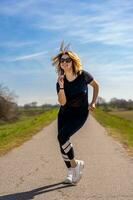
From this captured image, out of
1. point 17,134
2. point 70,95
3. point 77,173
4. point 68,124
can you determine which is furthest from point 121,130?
point 70,95

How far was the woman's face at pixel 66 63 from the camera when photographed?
7.60 meters

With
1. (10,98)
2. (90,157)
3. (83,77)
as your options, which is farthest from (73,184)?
(10,98)

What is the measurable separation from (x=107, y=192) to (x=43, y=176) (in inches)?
76.1

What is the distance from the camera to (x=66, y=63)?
7613 millimetres

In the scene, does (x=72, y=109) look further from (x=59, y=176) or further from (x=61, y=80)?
(x=59, y=176)

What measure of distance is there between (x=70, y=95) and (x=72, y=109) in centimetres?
22

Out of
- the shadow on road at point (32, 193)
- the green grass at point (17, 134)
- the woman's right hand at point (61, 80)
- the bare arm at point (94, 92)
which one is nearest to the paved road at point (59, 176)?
the shadow on road at point (32, 193)

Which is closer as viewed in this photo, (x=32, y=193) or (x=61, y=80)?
(x=32, y=193)

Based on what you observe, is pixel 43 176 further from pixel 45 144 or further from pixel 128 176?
pixel 45 144

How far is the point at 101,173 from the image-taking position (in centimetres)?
891

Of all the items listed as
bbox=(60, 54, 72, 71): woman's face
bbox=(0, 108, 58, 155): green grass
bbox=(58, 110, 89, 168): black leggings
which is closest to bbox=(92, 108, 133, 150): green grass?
bbox=(0, 108, 58, 155): green grass

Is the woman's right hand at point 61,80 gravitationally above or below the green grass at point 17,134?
above

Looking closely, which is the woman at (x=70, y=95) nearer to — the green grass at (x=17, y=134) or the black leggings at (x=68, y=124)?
the black leggings at (x=68, y=124)

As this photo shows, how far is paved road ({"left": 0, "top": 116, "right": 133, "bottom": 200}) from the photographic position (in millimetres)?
6902
